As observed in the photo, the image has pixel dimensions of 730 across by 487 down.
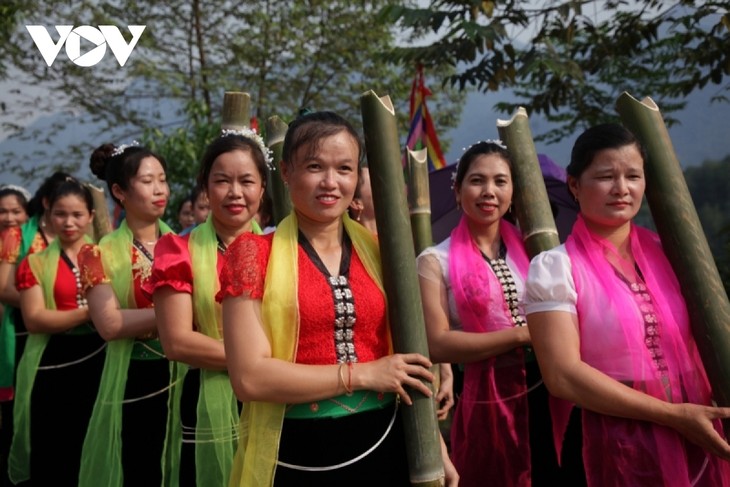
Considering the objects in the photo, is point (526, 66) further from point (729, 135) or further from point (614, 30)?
point (729, 135)

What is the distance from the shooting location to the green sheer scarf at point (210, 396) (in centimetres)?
306

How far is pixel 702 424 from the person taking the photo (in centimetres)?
218

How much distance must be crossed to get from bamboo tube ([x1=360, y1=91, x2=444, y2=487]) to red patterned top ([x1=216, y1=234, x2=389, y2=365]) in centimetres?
6

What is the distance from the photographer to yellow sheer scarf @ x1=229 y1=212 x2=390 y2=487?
2.21 meters

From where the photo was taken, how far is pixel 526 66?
7633mm

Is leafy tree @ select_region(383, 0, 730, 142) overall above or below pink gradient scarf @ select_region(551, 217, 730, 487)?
above

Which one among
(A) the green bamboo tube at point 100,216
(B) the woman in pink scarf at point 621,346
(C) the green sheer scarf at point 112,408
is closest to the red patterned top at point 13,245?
(A) the green bamboo tube at point 100,216

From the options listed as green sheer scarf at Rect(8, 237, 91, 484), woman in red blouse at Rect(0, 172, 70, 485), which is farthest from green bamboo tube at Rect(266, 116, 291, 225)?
woman in red blouse at Rect(0, 172, 70, 485)

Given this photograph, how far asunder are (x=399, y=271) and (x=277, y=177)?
1.12m

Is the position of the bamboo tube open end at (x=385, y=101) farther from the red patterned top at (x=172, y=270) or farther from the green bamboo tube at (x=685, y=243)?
the red patterned top at (x=172, y=270)

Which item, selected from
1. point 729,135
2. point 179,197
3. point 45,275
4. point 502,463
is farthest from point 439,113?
point 729,135

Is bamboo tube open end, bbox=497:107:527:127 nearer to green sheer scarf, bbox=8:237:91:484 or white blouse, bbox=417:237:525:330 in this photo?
white blouse, bbox=417:237:525:330

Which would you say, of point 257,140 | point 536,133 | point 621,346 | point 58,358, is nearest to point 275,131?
point 257,140

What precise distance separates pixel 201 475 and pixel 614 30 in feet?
21.9
